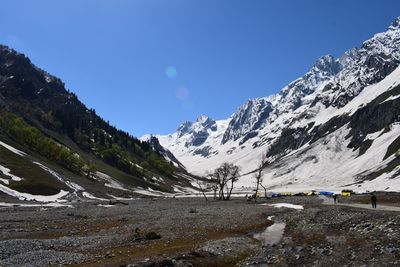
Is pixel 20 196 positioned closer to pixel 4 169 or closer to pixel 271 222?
pixel 4 169

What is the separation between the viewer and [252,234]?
50.8m

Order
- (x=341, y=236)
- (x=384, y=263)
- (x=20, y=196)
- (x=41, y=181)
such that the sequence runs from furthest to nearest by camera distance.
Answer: (x=41, y=181) → (x=20, y=196) → (x=341, y=236) → (x=384, y=263)

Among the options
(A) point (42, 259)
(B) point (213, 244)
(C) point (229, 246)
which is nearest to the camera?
(A) point (42, 259)

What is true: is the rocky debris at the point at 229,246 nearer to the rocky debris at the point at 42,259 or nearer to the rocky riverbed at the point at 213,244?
the rocky riverbed at the point at 213,244

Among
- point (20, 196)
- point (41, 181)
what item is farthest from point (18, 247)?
point (41, 181)

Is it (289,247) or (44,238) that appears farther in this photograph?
(44,238)

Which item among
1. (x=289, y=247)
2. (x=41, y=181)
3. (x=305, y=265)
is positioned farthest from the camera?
(x=41, y=181)

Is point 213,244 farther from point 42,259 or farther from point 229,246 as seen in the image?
point 42,259

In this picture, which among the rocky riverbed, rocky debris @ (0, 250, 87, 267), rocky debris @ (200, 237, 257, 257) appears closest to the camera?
the rocky riverbed

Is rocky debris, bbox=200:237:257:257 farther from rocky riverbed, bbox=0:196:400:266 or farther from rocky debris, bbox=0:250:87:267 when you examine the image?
rocky debris, bbox=0:250:87:267

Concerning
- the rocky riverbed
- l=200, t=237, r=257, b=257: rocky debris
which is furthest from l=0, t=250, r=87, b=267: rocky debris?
l=200, t=237, r=257, b=257: rocky debris

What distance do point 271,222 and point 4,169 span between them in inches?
4424

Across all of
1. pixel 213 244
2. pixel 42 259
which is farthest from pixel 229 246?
pixel 42 259

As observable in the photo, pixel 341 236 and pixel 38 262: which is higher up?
pixel 341 236
